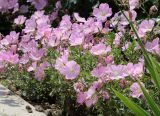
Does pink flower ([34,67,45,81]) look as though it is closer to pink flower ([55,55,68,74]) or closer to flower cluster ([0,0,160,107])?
flower cluster ([0,0,160,107])

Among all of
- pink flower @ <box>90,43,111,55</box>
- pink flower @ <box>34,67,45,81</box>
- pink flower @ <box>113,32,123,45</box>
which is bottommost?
pink flower @ <box>34,67,45,81</box>

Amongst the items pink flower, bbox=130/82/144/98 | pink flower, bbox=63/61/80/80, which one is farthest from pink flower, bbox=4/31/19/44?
pink flower, bbox=130/82/144/98

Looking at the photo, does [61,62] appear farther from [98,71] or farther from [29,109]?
[29,109]

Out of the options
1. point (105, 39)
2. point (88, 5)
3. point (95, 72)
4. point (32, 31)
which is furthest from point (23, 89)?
point (88, 5)

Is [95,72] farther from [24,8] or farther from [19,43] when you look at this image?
[24,8]

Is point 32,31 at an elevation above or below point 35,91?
above
